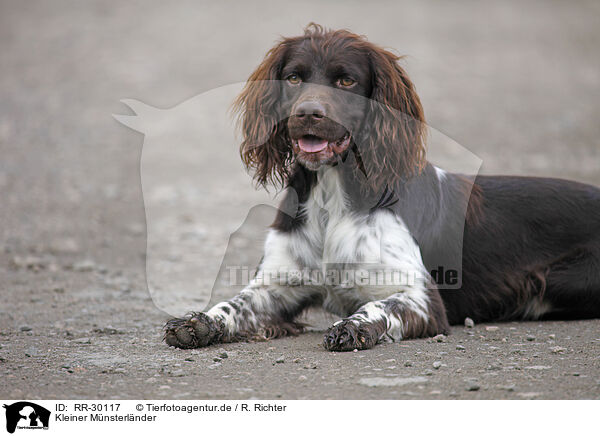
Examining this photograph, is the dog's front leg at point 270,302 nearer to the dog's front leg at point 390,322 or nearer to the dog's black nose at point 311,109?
the dog's front leg at point 390,322

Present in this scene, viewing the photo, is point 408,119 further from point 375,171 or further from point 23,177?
point 23,177

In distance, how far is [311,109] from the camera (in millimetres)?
3631

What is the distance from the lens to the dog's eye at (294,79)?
3936mm

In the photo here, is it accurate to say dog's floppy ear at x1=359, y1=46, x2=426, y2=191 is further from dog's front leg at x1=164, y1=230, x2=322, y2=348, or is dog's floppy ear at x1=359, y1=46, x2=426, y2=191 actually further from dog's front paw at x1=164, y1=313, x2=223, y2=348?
dog's front paw at x1=164, y1=313, x2=223, y2=348

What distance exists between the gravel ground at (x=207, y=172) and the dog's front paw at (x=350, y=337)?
0.07 metres

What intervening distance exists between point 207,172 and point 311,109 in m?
5.89

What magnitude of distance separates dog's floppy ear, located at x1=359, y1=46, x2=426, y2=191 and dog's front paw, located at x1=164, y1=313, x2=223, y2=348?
3.47ft

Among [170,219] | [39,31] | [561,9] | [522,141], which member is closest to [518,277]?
[170,219]

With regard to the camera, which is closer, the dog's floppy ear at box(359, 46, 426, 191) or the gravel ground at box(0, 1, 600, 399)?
the gravel ground at box(0, 1, 600, 399)

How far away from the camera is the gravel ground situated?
10.2 feet

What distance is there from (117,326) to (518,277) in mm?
2178

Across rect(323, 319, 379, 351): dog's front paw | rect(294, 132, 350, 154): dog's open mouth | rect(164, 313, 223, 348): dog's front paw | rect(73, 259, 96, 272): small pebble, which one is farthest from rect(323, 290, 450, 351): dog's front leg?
rect(73, 259, 96, 272): small pebble
